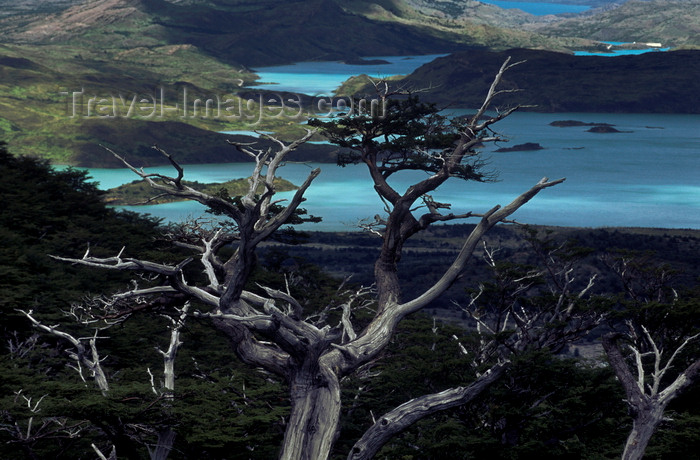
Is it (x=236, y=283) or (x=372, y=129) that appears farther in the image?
(x=372, y=129)

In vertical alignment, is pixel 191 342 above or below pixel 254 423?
below

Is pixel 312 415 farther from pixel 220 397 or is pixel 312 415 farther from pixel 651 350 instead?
pixel 651 350

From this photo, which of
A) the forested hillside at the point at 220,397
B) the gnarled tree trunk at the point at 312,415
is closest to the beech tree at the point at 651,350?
the forested hillside at the point at 220,397

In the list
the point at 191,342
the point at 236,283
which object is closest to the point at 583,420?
the point at 236,283

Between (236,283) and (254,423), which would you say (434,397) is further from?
(254,423)

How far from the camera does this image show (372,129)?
29.5 meters

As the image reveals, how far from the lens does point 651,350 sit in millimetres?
27266

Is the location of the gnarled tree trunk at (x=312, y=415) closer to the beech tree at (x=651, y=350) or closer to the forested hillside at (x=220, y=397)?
the forested hillside at (x=220, y=397)

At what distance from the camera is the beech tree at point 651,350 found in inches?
641

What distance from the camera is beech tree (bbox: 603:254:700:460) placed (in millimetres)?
16281

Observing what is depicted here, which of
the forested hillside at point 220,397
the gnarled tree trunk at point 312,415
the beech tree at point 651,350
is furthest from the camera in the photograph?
the forested hillside at point 220,397

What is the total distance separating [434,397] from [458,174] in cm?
2016

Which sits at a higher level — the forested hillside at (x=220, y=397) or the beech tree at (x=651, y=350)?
the beech tree at (x=651, y=350)

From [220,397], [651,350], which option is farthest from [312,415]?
[651,350]
